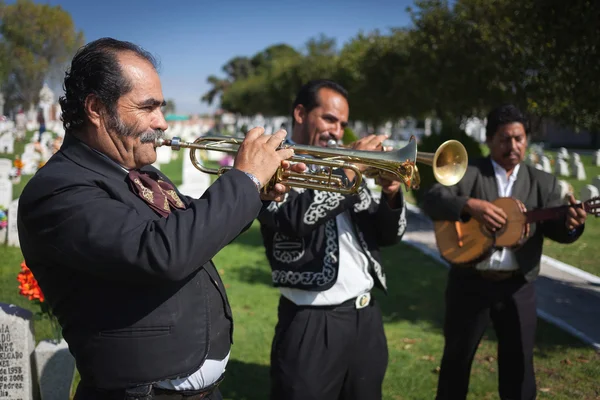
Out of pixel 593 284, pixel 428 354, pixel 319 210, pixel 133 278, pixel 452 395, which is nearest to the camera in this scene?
pixel 133 278

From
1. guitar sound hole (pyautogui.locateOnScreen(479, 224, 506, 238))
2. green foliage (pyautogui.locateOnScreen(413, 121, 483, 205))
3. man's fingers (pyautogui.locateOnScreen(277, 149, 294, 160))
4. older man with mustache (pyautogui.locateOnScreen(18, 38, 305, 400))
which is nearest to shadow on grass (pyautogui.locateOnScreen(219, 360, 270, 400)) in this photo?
guitar sound hole (pyautogui.locateOnScreen(479, 224, 506, 238))

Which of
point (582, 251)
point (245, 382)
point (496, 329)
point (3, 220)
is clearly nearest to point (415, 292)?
point (245, 382)

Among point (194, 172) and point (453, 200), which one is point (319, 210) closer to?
point (453, 200)

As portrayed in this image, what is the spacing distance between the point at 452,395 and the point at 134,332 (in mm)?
2552

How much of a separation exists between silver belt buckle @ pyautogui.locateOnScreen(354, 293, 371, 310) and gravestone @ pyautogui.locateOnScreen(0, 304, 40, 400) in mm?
2138

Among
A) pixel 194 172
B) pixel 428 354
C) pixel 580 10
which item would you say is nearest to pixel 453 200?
pixel 428 354

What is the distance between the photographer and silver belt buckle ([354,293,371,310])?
2.83 meters

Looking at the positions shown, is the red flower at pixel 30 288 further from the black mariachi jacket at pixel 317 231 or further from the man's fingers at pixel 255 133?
the man's fingers at pixel 255 133

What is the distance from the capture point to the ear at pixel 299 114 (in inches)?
125

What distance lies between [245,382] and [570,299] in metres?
4.09

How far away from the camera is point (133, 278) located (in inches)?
64.7

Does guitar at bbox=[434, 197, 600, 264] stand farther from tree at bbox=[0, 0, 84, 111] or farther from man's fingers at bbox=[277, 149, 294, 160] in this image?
tree at bbox=[0, 0, 84, 111]

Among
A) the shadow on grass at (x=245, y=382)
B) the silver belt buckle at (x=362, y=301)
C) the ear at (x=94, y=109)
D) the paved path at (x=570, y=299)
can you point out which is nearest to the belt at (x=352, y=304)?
the silver belt buckle at (x=362, y=301)

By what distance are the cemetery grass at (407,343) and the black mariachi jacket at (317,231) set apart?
6.21 feet
